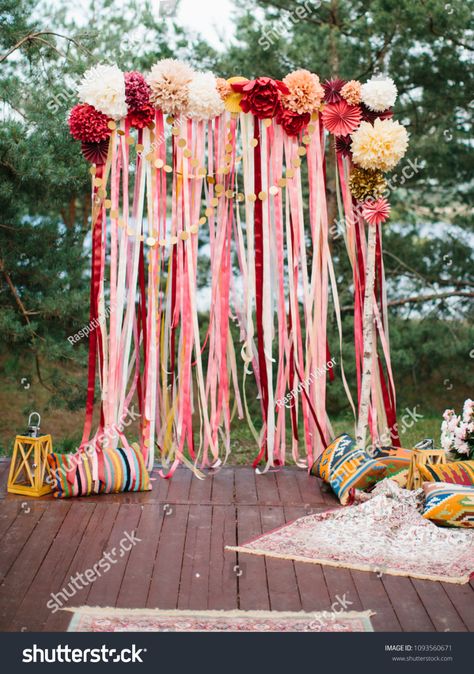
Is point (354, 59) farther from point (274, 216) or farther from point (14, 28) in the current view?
point (274, 216)

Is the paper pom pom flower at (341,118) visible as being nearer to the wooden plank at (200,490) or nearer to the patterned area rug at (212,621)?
the wooden plank at (200,490)

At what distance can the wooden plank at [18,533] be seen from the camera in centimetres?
306

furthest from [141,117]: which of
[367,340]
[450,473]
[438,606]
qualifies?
[438,606]

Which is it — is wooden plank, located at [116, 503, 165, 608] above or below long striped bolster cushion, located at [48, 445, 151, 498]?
below

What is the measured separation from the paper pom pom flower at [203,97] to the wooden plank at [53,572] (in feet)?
6.09

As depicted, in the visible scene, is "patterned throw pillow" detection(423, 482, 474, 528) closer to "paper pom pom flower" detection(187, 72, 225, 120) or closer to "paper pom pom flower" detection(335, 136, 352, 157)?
"paper pom pom flower" detection(335, 136, 352, 157)

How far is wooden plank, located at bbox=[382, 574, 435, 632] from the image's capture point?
260 cm

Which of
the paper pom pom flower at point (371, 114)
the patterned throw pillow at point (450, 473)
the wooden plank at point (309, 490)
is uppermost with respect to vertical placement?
the paper pom pom flower at point (371, 114)

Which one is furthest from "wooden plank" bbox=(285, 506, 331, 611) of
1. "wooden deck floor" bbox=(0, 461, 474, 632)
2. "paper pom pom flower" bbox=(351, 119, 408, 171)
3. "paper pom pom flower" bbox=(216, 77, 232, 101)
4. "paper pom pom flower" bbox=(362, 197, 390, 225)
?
"paper pom pom flower" bbox=(216, 77, 232, 101)

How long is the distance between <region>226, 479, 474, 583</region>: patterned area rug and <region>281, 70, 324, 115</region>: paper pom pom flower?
6.05 ft

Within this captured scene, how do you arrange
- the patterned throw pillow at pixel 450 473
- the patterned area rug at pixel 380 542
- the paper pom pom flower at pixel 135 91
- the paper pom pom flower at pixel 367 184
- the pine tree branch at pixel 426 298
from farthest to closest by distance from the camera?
the pine tree branch at pixel 426 298 < the paper pom pom flower at pixel 367 184 < the paper pom pom flower at pixel 135 91 < the patterned throw pillow at pixel 450 473 < the patterned area rug at pixel 380 542

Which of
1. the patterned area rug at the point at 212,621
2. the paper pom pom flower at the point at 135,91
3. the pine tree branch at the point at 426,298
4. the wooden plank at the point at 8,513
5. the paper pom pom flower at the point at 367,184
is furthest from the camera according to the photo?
the pine tree branch at the point at 426,298

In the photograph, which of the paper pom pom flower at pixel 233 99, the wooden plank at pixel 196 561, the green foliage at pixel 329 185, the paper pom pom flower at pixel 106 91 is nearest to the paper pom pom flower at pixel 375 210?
the paper pom pom flower at pixel 233 99

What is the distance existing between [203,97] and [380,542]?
212 cm
